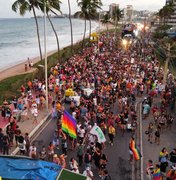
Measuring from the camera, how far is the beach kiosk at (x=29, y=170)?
11.6m

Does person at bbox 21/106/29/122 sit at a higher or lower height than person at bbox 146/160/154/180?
lower

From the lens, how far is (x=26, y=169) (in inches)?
470

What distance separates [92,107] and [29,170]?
39.9ft

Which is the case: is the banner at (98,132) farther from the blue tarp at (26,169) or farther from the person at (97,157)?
the blue tarp at (26,169)

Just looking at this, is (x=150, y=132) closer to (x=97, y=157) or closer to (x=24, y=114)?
(x=97, y=157)

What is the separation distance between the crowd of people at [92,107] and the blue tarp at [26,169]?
8.55 feet

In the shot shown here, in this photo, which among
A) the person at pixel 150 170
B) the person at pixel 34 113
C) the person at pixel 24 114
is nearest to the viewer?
the person at pixel 150 170

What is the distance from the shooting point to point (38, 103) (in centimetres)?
2566

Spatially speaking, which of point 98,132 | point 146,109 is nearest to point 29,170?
point 98,132

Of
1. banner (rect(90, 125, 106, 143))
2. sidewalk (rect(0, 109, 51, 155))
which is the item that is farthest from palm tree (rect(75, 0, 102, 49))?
banner (rect(90, 125, 106, 143))

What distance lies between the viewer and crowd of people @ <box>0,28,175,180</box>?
16844 mm

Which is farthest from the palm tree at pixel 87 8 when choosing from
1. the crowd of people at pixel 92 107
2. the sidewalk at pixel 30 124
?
the sidewalk at pixel 30 124

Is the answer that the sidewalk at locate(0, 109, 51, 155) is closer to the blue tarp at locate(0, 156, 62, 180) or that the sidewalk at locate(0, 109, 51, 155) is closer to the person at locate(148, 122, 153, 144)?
the person at locate(148, 122, 153, 144)

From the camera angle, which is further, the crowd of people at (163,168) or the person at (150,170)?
the person at (150,170)
